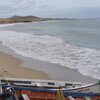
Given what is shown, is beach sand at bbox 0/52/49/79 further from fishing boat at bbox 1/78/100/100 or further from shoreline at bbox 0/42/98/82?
fishing boat at bbox 1/78/100/100

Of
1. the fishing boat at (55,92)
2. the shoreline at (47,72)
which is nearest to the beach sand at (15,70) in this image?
the shoreline at (47,72)

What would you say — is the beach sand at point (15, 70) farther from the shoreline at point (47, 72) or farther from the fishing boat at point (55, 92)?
the fishing boat at point (55, 92)

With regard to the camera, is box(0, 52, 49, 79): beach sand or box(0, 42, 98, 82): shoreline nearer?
box(0, 42, 98, 82): shoreline

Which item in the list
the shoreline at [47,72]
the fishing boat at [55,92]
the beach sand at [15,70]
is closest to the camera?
the fishing boat at [55,92]

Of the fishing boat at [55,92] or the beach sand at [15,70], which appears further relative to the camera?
the beach sand at [15,70]

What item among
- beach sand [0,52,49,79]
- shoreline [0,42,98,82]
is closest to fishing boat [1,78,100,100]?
shoreline [0,42,98,82]

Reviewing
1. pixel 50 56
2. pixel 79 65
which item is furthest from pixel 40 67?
pixel 50 56

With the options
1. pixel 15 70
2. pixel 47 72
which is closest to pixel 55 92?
pixel 47 72

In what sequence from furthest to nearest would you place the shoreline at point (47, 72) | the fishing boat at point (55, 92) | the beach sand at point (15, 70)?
1. the beach sand at point (15, 70)
2. the shoreline at point (47, 72)
3. the fishing boat at point (55, 92)

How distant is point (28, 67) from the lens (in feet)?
59.1

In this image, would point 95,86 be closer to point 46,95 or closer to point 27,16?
point 46,95

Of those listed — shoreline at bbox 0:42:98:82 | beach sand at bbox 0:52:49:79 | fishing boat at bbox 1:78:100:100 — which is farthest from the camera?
beach sand at bbox 0:52:49:79

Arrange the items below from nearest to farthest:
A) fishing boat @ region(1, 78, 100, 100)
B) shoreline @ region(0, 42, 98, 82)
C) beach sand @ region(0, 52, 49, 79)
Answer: fishing boat @ region(1, 78, 100, 100) < shoreline @ region(0, 42, 98, 82) < beach sand @ region(0, 52, 49, 79)

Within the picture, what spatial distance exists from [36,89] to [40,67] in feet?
24.3
